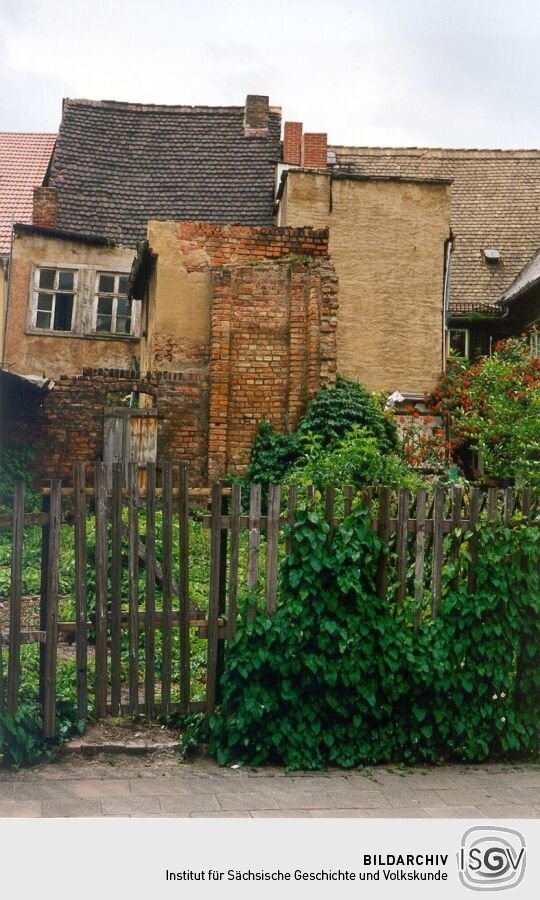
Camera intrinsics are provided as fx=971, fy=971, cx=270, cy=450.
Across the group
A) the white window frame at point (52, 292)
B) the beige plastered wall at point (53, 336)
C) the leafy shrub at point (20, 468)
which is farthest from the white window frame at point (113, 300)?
the leafy shrub at point (20, 468)

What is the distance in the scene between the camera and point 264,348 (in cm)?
1477

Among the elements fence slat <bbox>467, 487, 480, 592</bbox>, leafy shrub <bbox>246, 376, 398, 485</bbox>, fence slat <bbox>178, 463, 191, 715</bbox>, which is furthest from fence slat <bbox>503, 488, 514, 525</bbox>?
leafy shrub <bbox>246, 376, 398, 485</bbox>

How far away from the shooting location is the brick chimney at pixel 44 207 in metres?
21.9

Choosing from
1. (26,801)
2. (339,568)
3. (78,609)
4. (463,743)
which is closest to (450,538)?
(339,568)

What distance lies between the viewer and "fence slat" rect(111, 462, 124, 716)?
554 cm

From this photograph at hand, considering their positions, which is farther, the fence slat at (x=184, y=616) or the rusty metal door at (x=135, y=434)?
the rusty metal door at (x=135, y=434)

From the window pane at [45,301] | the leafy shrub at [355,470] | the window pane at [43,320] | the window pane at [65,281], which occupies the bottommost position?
the leafy shrub at [355,470]

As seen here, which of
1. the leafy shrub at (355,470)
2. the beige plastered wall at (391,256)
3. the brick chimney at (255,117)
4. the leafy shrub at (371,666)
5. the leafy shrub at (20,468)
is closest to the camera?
the leafy shrub at (371,666)

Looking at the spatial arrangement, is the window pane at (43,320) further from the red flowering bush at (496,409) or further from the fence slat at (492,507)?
the fence slat at (492,507)

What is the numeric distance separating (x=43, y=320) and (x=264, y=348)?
9626 mm

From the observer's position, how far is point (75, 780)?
5.13 meters

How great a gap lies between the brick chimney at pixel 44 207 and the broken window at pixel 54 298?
114 centimetres

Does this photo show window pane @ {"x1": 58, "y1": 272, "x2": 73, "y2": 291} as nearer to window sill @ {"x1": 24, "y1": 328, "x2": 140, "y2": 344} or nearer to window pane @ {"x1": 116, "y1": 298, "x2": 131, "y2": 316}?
window sill @ {"x1": 24, "y1": 328, "x2": 140, "y2": 344}
